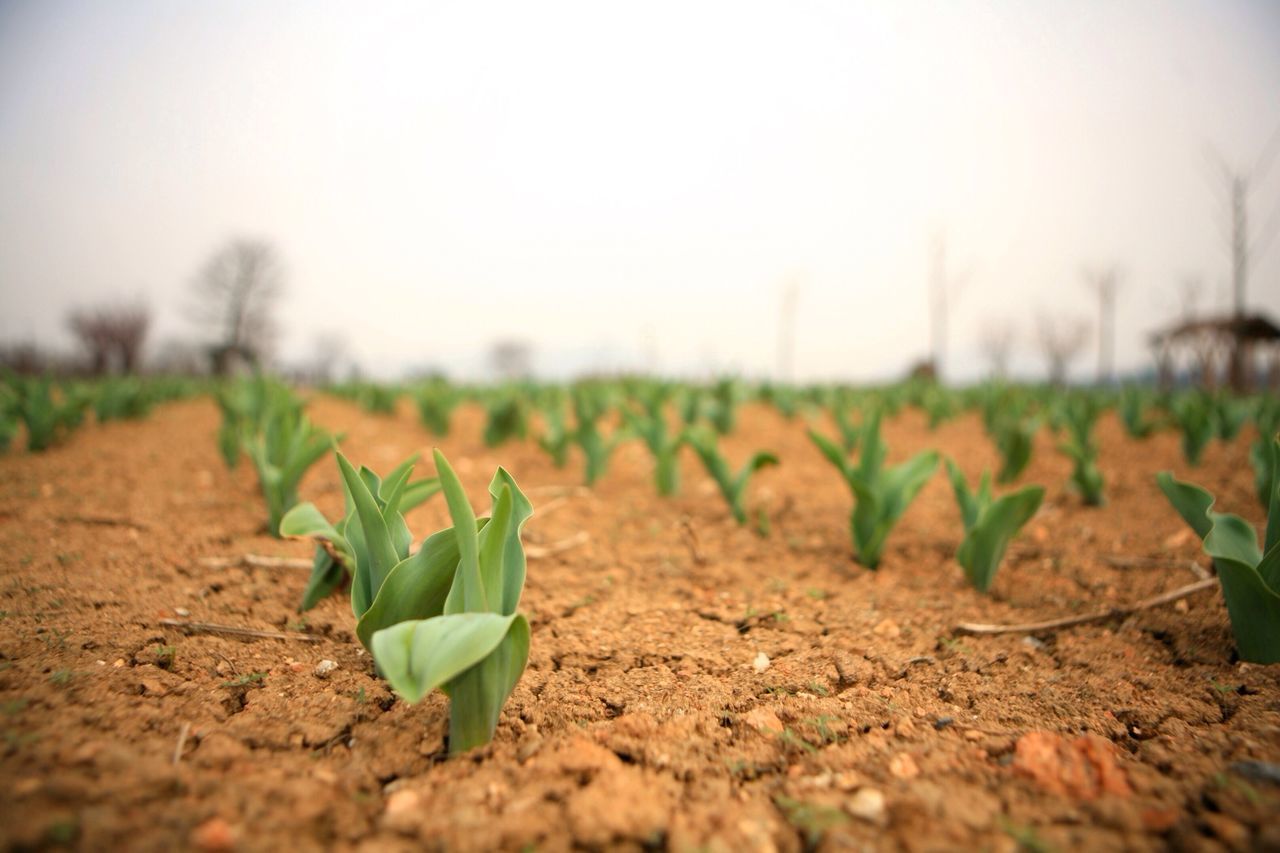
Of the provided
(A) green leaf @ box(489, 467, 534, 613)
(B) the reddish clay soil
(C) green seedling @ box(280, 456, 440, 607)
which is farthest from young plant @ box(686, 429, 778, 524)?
(A) green leaf @ box(489, 467, 534, 613)

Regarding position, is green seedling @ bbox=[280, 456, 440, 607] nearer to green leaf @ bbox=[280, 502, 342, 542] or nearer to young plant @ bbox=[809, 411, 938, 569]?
green leaf @ bbox=[280, 502, 342, 542]

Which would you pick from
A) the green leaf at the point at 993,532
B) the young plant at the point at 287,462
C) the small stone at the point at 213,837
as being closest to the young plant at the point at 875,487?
the green leaf at the point at 993,532

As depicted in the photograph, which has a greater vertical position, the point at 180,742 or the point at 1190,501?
the point at 1190,501

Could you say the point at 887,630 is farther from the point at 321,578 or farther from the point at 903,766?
the point at 321,578

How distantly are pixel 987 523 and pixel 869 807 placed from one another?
1595mm

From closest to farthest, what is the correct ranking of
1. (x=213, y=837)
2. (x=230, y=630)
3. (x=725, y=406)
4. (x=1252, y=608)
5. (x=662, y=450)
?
(x=213, y=837)
(x=1252, y=608)
(x=230, y=630)
(x=662, y=450)
(x=725, y=406)

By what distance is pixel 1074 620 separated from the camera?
6.99 ft

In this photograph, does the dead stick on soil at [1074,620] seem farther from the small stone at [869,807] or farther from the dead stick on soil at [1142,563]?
the small stone at [869,807]

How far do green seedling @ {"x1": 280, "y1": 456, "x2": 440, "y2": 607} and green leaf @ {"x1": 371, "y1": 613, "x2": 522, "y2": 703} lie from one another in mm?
416

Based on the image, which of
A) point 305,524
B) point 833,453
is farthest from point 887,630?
point 305,524

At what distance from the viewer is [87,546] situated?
8.17 feet

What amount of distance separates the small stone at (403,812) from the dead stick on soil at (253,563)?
1507mm

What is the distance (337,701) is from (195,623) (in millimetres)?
651

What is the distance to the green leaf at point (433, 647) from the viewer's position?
1.07 metres
